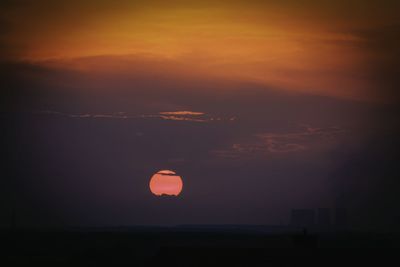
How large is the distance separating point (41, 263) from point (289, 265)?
2776cm

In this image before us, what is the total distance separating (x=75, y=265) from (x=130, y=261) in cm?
703

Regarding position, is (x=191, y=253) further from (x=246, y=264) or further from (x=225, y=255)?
(x=246, y=264)

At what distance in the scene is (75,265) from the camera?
69.6m

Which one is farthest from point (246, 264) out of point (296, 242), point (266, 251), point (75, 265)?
point (75, 265)

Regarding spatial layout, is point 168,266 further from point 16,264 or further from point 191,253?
point 16,264

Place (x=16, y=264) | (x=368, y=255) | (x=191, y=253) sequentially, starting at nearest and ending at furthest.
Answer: (x=368, y=255) < (x=191, y=253) < (x=16, y=264)

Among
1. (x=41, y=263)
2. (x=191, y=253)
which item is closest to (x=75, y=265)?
(x=41, y=263)

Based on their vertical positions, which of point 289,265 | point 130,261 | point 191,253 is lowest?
point 289,265

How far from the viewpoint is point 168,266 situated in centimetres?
5319

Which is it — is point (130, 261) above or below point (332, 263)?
above

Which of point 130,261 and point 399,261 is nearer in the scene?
point 399,261

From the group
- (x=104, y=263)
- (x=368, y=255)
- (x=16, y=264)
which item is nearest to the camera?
(x=368, y=255)

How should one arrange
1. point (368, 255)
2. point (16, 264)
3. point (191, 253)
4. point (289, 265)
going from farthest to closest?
1. point (16, 264)
2. point (191, 253)
3. point (368, 255)
4. point (289, 265)

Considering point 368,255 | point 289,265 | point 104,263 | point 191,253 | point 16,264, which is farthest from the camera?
point 104,263
